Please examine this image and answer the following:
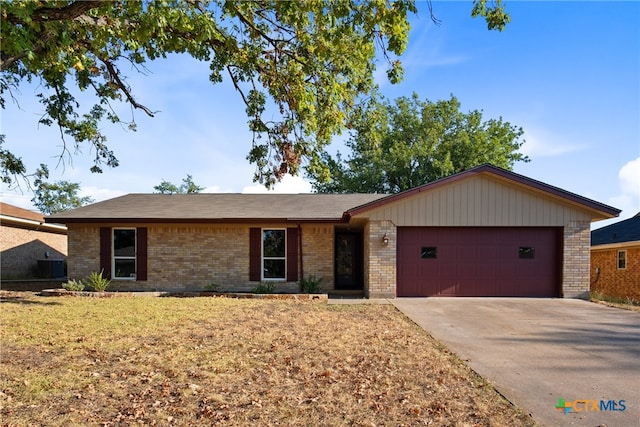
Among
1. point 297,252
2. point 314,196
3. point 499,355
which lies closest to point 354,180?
point 314,196

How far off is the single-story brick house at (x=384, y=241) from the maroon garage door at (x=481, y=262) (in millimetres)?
31

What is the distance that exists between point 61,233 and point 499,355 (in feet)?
74.6

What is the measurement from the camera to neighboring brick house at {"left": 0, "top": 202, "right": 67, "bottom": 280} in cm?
1742

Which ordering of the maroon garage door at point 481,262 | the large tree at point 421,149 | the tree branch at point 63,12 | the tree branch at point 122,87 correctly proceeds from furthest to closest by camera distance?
1. the large tree at point 421,149
2. the maroon garage door at point 481,262
3. the tree branch at point 122,87
4. the tree branch at point 63,12

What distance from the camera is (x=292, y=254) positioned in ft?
45.5

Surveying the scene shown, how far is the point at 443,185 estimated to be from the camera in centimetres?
1252

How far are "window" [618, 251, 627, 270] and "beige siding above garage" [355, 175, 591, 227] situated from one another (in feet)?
20.2

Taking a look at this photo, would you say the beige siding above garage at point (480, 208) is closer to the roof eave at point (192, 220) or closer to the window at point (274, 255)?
the roof eave at point (192, 220)

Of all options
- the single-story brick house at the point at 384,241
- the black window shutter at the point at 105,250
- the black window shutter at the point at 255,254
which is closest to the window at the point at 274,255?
the single-story brick house at the point at 384,241

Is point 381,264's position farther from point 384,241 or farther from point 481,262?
point 481,262

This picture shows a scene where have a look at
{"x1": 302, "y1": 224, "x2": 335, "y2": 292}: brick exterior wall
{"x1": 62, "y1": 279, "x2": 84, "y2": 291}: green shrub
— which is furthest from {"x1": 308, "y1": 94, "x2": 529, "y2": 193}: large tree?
{"x1": 62, "y1": 279, "x2": 84, "y2": 291}: green shrub

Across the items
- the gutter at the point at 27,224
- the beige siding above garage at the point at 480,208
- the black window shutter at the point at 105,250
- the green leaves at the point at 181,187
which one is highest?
the green leaves at the point at 181,187

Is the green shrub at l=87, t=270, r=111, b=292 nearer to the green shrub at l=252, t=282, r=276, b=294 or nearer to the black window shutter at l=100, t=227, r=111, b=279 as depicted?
the black window shutter at l=100, t=227, r=111, b=279

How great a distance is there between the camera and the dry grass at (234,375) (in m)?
3.82
